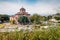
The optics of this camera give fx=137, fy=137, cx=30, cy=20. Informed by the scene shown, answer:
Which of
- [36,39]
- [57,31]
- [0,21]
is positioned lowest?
[0,21]

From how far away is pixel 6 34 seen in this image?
251 cm

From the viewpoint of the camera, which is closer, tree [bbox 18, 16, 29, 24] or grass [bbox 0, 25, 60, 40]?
grass [bbox 0, 25, 60, 40]

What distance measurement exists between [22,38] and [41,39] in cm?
32

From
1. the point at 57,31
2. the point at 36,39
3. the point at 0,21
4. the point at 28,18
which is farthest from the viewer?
the point at 0,21

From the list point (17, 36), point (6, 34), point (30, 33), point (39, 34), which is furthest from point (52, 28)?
point (6, 34)

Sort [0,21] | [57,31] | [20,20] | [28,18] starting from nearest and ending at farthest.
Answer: [57,31] < [20,20] < [28,18] < [0,21]

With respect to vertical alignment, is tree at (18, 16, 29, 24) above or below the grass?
below

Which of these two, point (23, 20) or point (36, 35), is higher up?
point (36, 35)

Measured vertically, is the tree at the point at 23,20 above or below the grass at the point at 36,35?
below

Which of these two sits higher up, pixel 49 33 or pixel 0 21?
pixel 49 33

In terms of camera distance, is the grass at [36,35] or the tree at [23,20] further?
the tree at [23,20]

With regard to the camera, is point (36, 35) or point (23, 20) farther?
point (23, 20)

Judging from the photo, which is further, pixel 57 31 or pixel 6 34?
pixel 6 34

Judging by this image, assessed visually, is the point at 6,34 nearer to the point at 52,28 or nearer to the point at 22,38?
the point at 22,38
